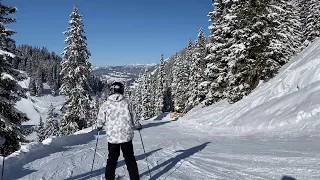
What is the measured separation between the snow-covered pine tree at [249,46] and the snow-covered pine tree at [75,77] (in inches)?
549

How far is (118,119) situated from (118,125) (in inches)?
4.4

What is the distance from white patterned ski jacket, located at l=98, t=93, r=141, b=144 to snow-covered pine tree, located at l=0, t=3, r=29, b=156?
1182cm

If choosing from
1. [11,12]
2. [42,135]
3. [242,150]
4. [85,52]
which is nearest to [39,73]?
[42,135]

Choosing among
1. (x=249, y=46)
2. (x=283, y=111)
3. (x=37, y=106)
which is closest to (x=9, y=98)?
(x=283, y=111)

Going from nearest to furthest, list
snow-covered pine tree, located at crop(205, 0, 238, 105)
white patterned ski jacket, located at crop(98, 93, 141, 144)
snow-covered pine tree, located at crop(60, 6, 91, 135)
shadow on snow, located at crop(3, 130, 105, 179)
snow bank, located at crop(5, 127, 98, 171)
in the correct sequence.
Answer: white patterned ski jacket, located at crop(98, 93, 141, 144) → shadow on snow, located at crop(3, 130, 105, 179) → snow bank, located at crop(5, 127, 98, 171) → snow-covered pine tree, located at crop(205, 0, 238, 105) → snow-covered pine tree, located at crop(60, 6, 91, 135)

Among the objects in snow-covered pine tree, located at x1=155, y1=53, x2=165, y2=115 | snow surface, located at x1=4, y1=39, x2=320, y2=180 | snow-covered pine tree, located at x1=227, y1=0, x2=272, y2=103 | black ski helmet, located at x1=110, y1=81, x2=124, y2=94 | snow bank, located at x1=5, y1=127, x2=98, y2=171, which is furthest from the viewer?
snow-covered pine tree, located at x1=155, y1=53, x2=165, y2=115

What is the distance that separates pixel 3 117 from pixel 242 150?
1225cm

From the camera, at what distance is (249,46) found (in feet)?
73.4

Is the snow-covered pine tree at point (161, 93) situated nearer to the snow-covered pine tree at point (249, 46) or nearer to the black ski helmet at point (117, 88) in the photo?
the snow-covered pine tree at point (249, 46)

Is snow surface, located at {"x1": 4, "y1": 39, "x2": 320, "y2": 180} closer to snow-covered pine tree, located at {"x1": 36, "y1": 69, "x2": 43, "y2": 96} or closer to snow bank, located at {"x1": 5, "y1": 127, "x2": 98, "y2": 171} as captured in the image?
snow bank, located at {"x1": 5, "y1": 127, "x2": 98, "y2": 171}

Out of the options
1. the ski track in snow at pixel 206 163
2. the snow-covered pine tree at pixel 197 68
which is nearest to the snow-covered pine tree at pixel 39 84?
the snow-covered pine tree at pixel 197 68

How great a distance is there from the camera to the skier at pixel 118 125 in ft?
18.8

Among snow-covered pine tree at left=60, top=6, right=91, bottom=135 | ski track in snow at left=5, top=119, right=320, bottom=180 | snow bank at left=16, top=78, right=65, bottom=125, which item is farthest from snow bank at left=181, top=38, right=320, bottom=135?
snow bank at left=16, top=78, right=65, bottom=125

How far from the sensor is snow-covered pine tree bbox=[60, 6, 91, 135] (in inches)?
1137
